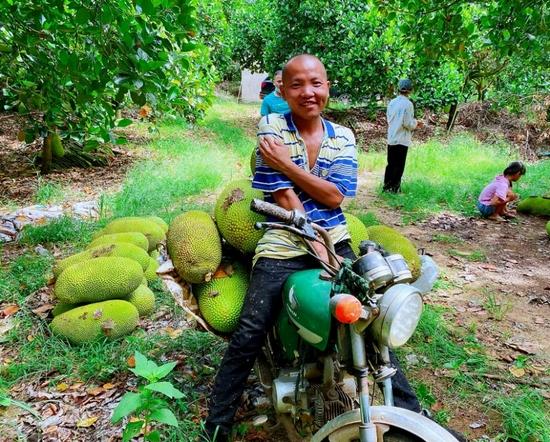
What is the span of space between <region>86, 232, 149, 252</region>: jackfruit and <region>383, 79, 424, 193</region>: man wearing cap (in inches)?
173

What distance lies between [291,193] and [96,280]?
4.91 feet

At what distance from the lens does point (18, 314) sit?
2953 millimetres

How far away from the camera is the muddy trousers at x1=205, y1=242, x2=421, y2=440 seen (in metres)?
1.83

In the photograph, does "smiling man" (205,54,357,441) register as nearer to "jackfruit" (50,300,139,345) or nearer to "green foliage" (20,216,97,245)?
"jackfruit" (50,300,139,345)

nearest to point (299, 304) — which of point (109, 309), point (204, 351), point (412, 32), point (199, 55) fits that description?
point (204, 351)

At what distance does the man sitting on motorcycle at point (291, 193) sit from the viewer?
5.97 ft

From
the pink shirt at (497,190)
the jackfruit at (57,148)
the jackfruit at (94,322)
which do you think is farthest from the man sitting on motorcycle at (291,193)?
the jackfruit at (57,148)

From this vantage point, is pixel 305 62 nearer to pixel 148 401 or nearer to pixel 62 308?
pixel 148 401

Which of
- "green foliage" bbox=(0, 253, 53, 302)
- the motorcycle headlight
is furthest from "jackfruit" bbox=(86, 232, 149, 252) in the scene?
the motorcycle headlight

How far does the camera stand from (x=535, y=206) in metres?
5.93

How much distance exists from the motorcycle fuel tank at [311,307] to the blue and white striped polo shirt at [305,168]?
226 millimetres

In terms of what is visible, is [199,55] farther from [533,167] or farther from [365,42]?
[533,167]

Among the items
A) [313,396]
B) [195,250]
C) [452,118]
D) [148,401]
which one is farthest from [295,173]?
[452,118]

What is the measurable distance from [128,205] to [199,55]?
3.29 metres
